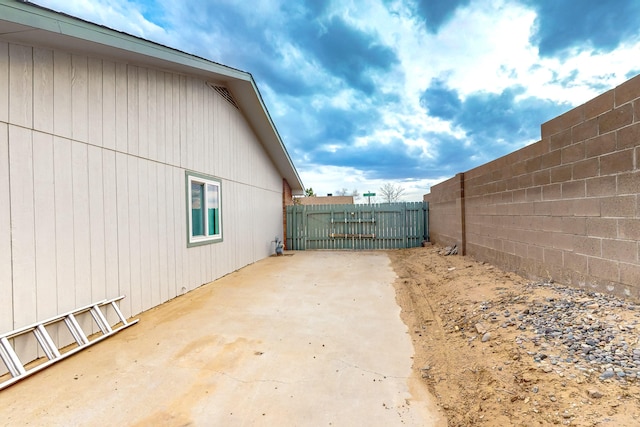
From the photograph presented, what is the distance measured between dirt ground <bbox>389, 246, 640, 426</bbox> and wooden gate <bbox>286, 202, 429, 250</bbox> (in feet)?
22.6

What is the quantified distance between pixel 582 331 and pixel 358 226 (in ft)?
31.9

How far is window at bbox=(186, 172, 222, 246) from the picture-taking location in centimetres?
554

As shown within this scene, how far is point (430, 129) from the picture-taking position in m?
12.6

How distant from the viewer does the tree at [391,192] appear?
29344mm

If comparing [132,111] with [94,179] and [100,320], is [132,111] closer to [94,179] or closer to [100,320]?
[94,179]

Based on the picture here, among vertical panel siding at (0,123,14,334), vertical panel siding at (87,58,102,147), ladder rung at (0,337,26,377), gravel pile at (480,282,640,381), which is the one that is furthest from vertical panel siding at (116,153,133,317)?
gravel pile at (480,282,640,381)

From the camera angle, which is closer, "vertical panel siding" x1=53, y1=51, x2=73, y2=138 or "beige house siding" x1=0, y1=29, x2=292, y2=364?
"beige house siding" x1=0, y1=29, x2=292, y2=364

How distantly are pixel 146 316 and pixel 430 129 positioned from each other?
1258 cm

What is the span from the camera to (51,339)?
288cm

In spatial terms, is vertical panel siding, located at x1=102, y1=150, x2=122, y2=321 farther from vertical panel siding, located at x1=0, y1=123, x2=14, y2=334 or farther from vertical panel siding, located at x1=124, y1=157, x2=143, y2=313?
vertical panel siding, located at x1=0, y1=123, x2=14, y2=334

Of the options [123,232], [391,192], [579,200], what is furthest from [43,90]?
[391,192]

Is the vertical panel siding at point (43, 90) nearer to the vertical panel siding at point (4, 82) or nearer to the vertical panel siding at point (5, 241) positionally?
the vertical panel siding at point (4, 82)

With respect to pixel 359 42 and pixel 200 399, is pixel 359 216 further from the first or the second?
pixel 200 399

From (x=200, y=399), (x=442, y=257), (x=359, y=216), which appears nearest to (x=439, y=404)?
(x=200, y=399)
